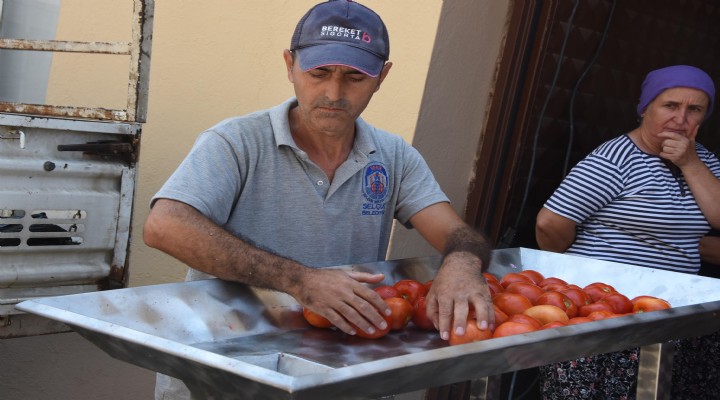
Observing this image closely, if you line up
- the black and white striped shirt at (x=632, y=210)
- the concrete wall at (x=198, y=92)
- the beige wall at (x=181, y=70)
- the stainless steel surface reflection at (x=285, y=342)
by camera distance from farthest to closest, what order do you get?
the beige wall at (x=181, y=70) → the concrete wall at (x=198, y=92) → the black and white striped shirt at (x=632, y=210) → the stainless steel surface reflection at (x=285, y=342)

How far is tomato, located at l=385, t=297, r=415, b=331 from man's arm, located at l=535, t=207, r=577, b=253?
1461 mm

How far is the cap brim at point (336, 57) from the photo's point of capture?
2492 mm

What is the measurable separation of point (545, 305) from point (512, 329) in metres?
0.32

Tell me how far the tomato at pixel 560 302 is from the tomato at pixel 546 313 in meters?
0.08

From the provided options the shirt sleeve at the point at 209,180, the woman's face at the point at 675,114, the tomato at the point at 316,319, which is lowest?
the tomato at the point at 316,319

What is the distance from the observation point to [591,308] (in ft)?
8.05

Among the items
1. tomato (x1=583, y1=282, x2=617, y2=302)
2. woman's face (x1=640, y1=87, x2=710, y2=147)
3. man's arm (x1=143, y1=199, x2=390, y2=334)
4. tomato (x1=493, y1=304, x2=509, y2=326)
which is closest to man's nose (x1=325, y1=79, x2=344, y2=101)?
man's arm (x1=143, y1=199, x2=390, y2=334)

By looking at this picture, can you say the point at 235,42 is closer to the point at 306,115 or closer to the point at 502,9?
the point at 502,9

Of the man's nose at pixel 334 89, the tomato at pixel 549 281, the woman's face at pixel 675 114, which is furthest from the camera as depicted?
the woman's face at pixel 675 114

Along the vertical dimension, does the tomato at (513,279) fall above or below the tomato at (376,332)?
above

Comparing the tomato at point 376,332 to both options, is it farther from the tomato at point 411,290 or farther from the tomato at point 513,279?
the tomato at point 513,279

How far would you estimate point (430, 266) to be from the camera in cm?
291

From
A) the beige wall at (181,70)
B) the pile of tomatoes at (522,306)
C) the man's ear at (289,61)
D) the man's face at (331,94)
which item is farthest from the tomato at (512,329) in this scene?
the beige wall at (181,70)

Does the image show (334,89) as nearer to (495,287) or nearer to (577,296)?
(495,287)
